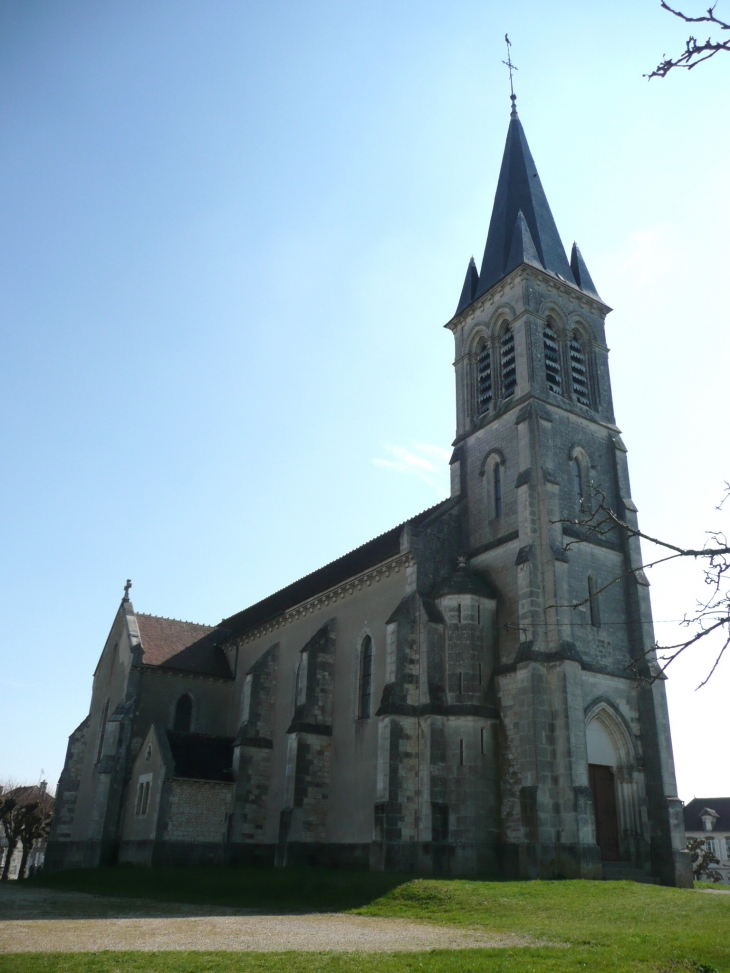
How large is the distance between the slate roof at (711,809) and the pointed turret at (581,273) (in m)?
45.9

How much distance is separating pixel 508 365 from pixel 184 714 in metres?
22.1

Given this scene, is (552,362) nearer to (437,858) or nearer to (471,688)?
(471,688)

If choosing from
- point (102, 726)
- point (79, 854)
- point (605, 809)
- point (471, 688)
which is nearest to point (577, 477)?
point (471, 688)

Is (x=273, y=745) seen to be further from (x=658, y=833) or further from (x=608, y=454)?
(x=608, y=454)

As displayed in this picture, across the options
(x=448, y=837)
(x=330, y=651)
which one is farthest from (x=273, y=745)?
Result: (x=448, y=837)

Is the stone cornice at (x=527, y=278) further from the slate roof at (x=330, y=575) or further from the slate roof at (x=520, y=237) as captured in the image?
the slate roof at (x=330, y=575)

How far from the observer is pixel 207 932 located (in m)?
13.9

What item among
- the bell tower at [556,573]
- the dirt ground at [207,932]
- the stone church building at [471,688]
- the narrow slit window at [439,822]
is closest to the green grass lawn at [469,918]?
the dirt ground at [207,932]

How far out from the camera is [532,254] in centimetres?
3241

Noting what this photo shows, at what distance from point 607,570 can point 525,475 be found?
4.54 m

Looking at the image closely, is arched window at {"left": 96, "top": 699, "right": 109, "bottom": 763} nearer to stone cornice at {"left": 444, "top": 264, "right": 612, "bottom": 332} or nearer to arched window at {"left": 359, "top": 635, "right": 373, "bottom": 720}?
arched window at {"left": 359, "top": 635, "right": 373, "bottom": 720}

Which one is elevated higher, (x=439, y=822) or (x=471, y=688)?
(x=471, y=688)

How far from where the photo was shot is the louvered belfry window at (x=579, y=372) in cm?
3105

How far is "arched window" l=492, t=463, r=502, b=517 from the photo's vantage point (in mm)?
28362
